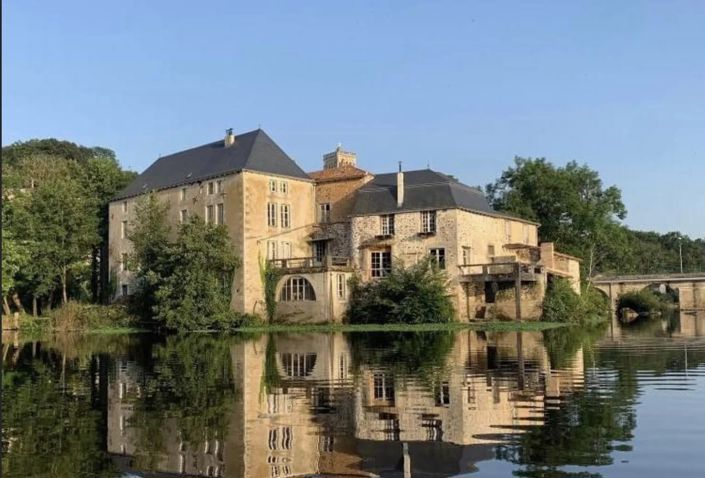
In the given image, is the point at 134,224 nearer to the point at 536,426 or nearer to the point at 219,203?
the point at 219,203

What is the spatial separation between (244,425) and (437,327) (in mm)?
27230

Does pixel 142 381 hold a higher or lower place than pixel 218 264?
lower

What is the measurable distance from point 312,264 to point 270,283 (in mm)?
2721

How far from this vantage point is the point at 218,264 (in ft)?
134

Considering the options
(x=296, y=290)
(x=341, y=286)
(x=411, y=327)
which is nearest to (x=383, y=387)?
(x=411, y=327)

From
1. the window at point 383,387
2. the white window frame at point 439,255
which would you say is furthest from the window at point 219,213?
the window at point 383,387

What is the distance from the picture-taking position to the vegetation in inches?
1517

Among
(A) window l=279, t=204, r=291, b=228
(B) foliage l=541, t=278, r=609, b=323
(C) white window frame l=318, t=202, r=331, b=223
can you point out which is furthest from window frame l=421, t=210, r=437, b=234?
(A) window l=279, t=204, r=291, b=228

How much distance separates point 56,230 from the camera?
4616 centimetres

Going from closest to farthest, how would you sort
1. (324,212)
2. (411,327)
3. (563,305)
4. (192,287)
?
(411,327), (192,287), (563,305), (324,212)

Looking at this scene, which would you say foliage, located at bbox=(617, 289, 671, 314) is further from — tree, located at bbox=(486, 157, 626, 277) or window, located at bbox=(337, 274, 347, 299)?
window, located at bbox=(337, 274, 347, 299)

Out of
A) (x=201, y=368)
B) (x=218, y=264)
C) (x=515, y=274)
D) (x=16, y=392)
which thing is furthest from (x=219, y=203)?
(x=16, y=392)

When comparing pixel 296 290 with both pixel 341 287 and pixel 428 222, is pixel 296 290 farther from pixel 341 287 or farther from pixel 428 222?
pixel 428 222

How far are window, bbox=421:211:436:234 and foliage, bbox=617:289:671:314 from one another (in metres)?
35.6
